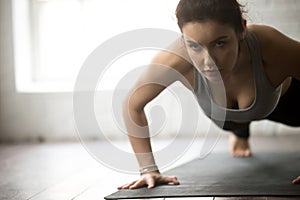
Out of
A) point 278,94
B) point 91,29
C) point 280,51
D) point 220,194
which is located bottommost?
point 220,194

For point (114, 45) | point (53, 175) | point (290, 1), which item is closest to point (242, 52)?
point (114, 45)

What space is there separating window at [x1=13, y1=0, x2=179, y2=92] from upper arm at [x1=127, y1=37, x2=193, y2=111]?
3.78ft

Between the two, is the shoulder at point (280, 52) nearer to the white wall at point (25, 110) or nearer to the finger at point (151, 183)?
the finger at point (151, 183)

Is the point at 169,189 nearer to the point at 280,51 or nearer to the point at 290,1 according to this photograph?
the point at 280,51

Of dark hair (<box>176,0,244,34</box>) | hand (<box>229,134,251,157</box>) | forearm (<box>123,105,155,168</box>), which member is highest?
dark hair (<box>176,0,244,34</box>)

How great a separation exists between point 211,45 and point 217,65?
56 mm

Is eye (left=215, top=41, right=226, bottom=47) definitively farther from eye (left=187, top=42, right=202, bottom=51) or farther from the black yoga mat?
the black yoga mat

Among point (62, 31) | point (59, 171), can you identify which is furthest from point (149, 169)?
point (62, 31)

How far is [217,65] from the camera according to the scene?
3.95 ft

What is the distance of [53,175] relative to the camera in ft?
5.23

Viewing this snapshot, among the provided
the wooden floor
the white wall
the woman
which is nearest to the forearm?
the woman

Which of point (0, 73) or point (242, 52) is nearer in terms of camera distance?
point (242, 52)

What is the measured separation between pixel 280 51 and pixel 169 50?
10.9 inches

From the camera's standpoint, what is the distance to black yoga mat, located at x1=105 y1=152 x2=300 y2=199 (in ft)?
3.91
